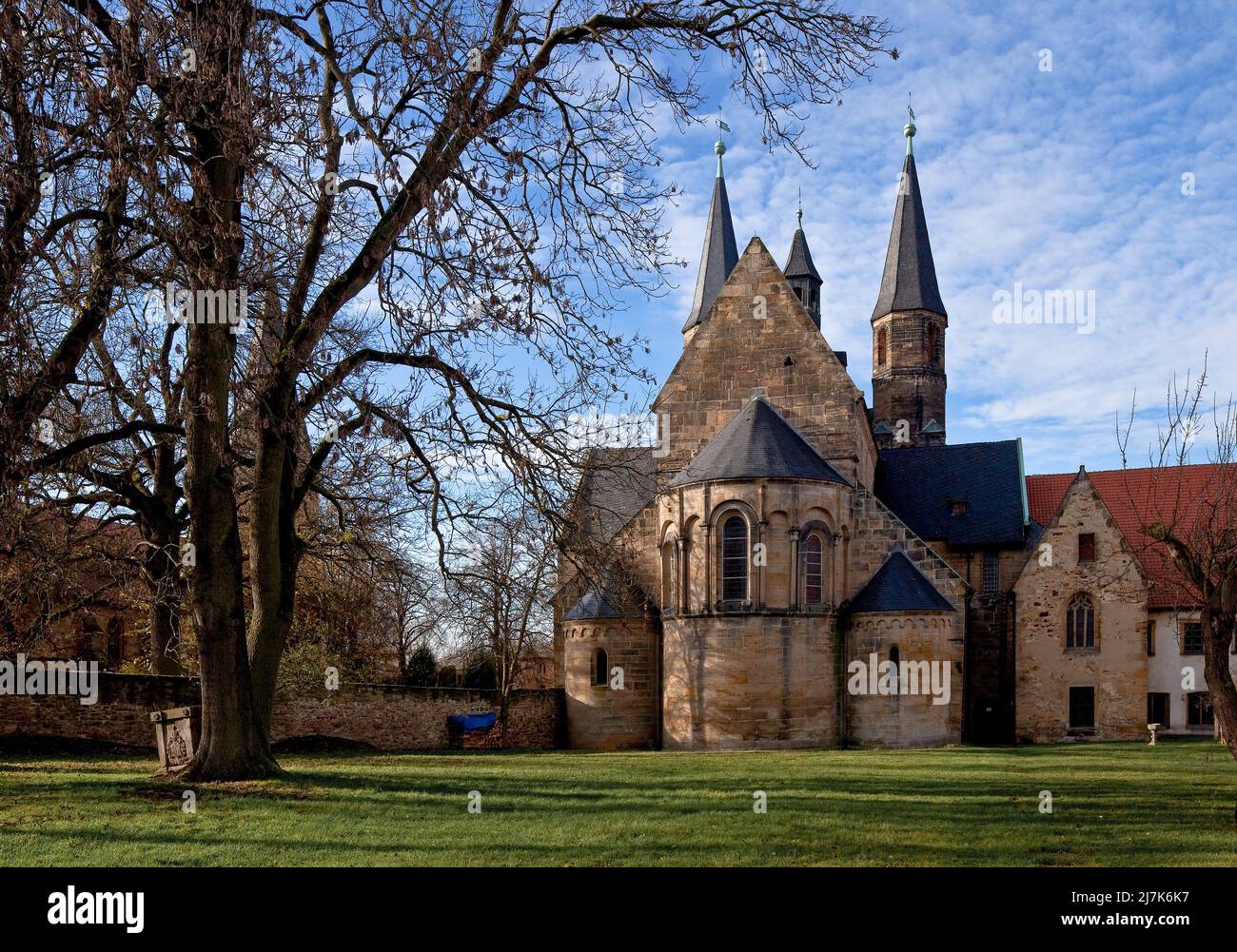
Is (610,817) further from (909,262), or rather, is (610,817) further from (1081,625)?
(909,262)

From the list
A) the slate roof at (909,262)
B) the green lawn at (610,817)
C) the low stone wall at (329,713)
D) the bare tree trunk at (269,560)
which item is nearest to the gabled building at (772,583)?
the low stone wall at (329,713)

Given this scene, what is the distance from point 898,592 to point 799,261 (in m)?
31.6

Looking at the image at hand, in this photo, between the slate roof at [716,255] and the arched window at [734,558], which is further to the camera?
the slate roof at [716,255]

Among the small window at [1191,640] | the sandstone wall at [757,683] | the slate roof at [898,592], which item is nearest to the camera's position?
the sandstone wall at [757,683]

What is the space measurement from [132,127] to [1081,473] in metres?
29.3

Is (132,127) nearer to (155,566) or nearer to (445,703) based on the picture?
(155,566)

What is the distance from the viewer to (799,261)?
57.0 metres

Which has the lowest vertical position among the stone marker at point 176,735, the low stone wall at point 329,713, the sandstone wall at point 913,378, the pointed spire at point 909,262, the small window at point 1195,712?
the small window at point 1195,712

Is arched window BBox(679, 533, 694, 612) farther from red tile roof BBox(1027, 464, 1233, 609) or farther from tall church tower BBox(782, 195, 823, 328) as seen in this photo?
tall church tower BBox(782, 195, 823, 328)

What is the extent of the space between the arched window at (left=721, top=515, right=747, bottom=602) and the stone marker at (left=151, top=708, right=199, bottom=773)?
49.3 ft

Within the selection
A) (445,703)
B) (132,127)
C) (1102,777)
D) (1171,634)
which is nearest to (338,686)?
(445,703)

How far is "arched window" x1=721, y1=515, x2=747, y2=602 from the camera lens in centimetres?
2789

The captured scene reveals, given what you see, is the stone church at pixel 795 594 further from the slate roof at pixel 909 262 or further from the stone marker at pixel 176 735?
the slate roof at pixel 909 262

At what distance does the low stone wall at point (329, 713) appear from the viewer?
20359 mm
